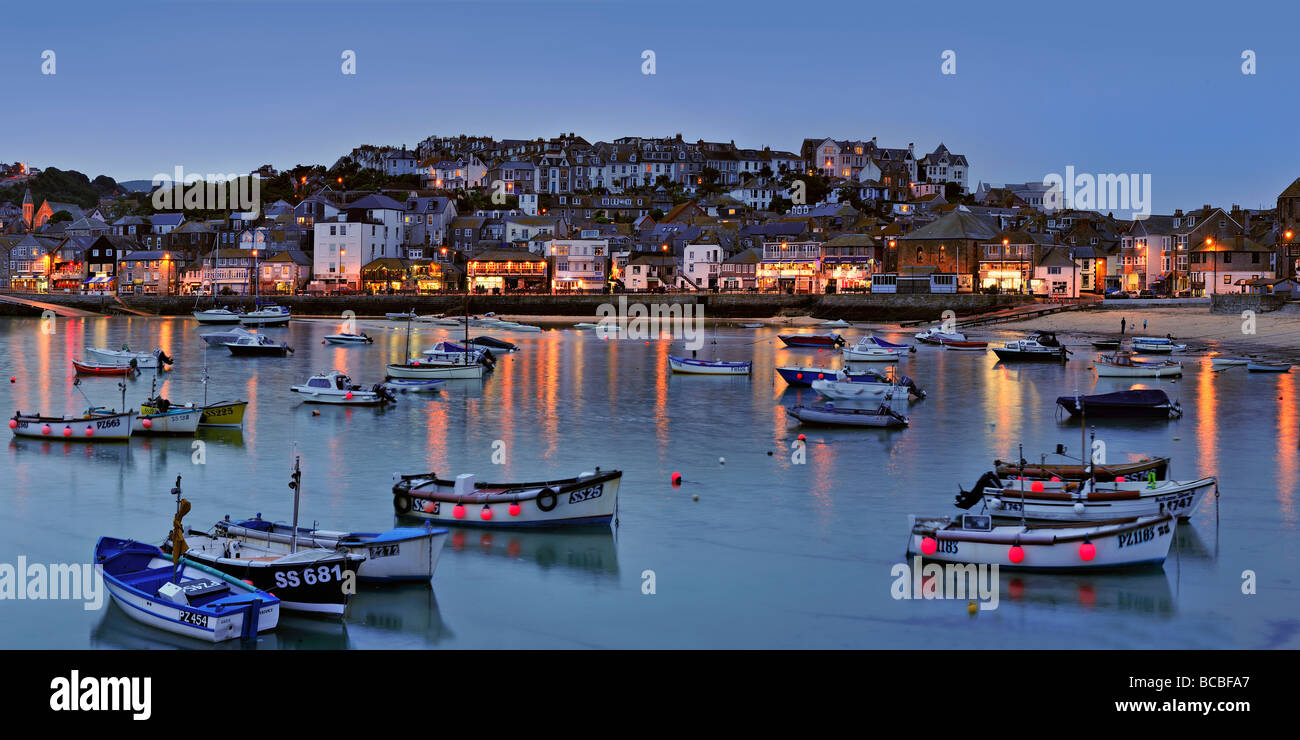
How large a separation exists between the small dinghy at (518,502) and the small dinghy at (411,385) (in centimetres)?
2185

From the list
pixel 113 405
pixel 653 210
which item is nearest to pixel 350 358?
pixel 113 405

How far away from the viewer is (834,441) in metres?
29.9

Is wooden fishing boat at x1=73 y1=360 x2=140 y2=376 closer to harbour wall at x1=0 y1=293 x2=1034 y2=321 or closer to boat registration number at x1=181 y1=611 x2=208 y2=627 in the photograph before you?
boat registration number at x1=181 y1=611 x2=208 y2=627

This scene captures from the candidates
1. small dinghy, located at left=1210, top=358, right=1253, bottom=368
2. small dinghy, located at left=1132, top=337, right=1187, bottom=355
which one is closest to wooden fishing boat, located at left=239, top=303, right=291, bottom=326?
small dinghy, located at left=1132, top=337, right=1187, bottom=355

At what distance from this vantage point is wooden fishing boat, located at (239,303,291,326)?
84.0 metres

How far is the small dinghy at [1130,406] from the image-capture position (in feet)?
112

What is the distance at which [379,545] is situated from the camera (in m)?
15.8

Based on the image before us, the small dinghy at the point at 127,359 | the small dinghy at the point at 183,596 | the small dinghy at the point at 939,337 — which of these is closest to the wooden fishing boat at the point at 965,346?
the small dinghy at the point at 939,337

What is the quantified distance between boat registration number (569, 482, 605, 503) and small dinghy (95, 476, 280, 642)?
20.1ft

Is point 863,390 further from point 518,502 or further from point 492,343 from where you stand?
point 492,343

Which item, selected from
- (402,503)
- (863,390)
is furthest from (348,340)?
(402,503)

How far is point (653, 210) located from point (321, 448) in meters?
112

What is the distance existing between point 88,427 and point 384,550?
15.6 meters
